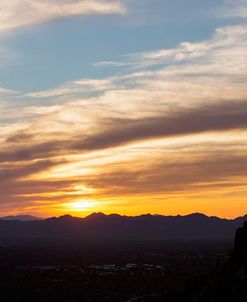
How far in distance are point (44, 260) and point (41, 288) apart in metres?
70.2

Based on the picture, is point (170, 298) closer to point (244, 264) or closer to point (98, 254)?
point (244, 264)

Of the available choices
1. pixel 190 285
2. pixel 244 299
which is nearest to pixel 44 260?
pixel 190 285

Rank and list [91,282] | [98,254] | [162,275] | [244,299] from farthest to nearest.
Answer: [98,254] < [162,275] < [91,282] < [244,299]

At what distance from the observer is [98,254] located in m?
191

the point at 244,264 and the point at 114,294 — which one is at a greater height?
the point at 244,264

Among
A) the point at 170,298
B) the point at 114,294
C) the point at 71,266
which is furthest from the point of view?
the point at 71,266

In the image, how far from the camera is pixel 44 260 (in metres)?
169

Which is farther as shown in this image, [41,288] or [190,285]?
[41,288]

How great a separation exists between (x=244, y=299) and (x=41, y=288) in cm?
6338

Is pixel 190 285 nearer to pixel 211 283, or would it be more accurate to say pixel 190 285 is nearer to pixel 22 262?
pixel 211 283

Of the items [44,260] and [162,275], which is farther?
[44,260]

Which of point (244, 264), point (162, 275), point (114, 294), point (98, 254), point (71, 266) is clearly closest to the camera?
point (244, 264)

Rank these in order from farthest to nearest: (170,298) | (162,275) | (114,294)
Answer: (162,275) → (114,294) → (170,298)

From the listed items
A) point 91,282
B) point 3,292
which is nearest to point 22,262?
point 91,282
